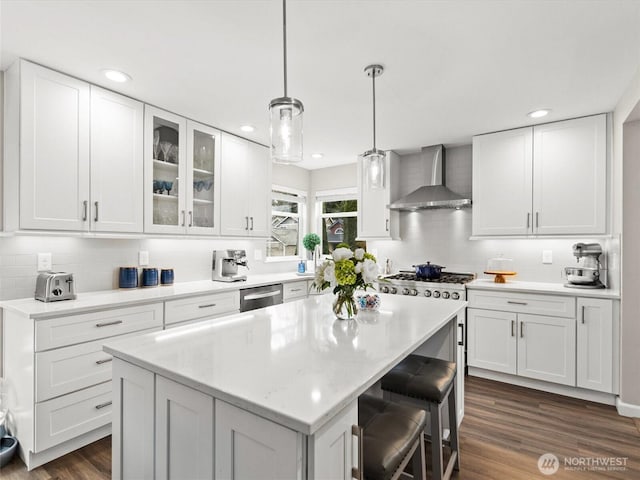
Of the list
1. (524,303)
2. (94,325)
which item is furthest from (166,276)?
(524,303)

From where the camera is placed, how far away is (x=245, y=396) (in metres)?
0.95

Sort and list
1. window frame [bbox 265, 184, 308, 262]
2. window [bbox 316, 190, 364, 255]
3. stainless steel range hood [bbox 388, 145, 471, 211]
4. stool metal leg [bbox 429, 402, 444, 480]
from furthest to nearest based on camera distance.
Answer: window [bbox 316, 190, 364, 255] < window frame [bbox 265, 184, 308, 262] < stainless steel range hood [bbox 388, 145, 471, 211] < stool metal leg [bbox 429, 402, 444, 480]

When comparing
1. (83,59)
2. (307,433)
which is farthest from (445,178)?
(307,433)

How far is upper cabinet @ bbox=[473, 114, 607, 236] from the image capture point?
3018mm

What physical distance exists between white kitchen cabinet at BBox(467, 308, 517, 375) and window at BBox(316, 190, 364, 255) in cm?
197

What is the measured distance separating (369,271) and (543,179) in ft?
8.11

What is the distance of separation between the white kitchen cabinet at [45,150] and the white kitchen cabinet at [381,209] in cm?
280

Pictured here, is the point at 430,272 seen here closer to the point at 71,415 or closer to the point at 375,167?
the point at 375,167

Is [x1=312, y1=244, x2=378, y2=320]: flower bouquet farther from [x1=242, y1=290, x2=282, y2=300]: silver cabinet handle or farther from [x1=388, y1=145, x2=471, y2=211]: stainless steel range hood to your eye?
[x1=388, y1=145, x2=471, y2=211]: stainless steel range hood

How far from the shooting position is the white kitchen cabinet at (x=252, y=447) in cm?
87

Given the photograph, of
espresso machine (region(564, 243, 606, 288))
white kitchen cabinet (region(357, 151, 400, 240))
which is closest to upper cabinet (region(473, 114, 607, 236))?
espresso machine (region(564, 243, 606, 288))

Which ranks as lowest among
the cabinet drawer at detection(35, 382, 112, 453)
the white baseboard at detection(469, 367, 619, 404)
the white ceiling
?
the white baseboard at detection(469, 367, 619, 404)

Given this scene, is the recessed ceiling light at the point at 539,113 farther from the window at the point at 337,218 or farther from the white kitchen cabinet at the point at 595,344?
the window at the point at 337,218

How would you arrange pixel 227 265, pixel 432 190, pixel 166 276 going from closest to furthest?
pixel 166 276 → pixel 227 265 → pixel 432 190
